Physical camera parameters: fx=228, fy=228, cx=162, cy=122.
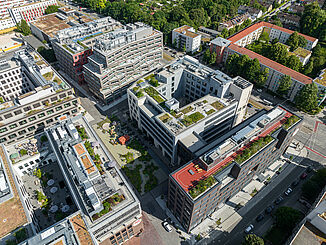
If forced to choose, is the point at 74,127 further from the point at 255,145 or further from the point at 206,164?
the point at 255,145

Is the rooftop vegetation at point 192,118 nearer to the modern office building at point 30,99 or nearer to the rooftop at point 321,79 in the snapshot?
the modern office building at point 30,99

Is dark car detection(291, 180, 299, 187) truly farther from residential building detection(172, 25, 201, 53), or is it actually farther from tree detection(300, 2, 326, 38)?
tree detection(300, 2, 326, 38)

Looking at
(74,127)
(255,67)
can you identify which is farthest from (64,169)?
(255,67)

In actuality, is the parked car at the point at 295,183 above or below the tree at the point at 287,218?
below

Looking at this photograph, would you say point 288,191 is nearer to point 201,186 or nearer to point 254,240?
point 254,240

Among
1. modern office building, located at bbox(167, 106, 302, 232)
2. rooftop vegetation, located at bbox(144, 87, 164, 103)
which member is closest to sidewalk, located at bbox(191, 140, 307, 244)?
modern office building, located at bbox(167, 106, 302, 232)

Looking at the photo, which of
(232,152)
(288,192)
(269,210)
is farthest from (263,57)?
(269,210)

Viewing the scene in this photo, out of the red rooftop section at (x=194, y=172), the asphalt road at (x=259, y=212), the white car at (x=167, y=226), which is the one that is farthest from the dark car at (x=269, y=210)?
the white car at (x=167, y=226)

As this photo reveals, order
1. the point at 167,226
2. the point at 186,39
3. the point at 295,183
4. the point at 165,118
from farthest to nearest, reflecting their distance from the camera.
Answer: the point at 186,39 < the point at 165,118 < the point at 295,183 < the point at 167,226
